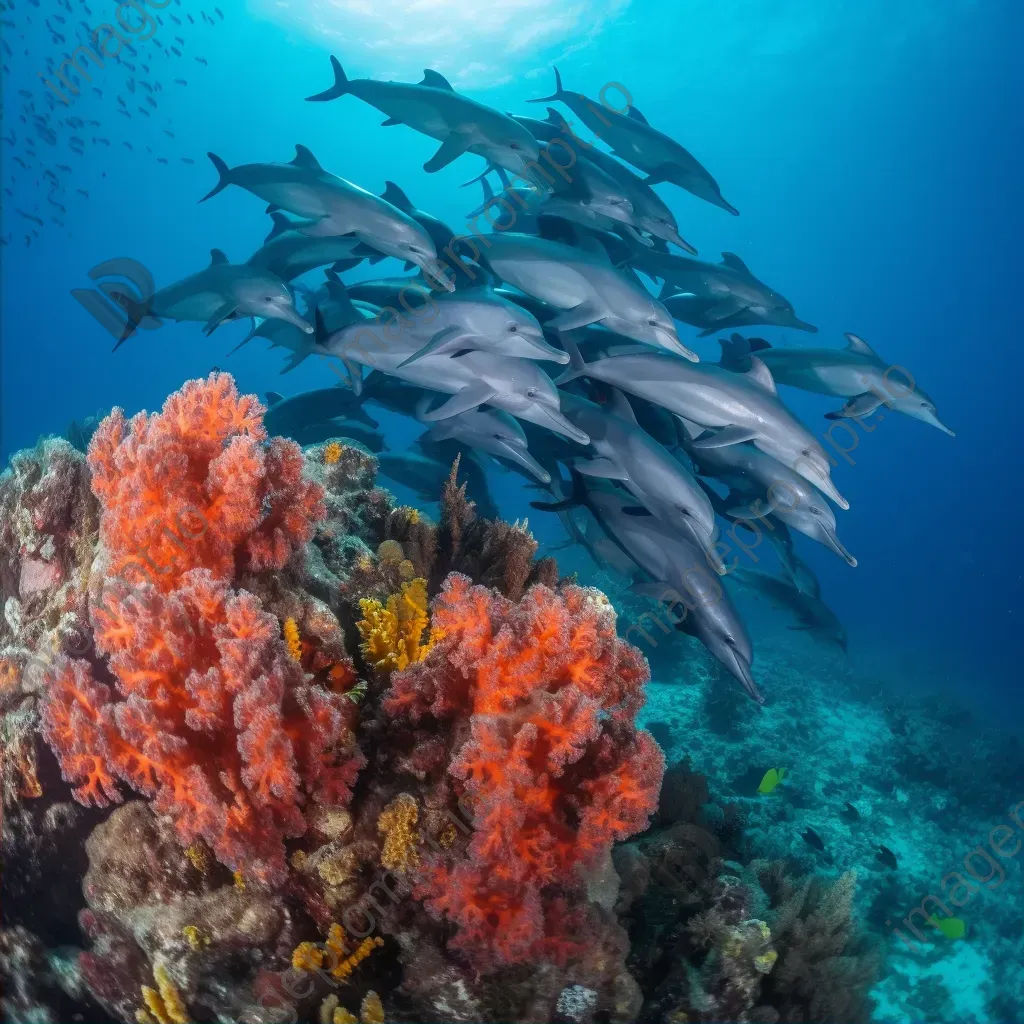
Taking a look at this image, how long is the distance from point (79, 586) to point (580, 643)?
8.38 feet

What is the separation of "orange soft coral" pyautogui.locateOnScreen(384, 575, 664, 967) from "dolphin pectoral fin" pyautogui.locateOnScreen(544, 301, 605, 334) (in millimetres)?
2429

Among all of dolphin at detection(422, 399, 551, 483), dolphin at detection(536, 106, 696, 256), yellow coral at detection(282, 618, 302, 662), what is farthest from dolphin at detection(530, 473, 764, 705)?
dolphin at detection(536, 106, 696, 256)

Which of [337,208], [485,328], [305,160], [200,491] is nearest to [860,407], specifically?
[485,328]

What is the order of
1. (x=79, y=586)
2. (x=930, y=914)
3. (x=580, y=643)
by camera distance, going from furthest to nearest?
(x=930, y=914)
(x=79, y=586)
(x=580, y=643)

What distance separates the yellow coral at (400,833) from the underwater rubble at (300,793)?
11 millimetres

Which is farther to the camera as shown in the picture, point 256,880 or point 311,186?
point 311,186

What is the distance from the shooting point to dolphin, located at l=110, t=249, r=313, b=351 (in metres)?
5.00

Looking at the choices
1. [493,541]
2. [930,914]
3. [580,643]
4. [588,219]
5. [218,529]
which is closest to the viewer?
[580,643]

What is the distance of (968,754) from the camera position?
1664cm

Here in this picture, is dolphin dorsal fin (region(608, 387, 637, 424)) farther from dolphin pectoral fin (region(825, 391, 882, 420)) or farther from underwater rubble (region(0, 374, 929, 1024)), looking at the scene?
underwater rubble (region(0, 374, 929, 1024))

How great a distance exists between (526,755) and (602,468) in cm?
248

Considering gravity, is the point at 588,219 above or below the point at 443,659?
above

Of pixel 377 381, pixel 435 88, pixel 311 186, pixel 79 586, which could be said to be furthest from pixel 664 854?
pixel 435 88

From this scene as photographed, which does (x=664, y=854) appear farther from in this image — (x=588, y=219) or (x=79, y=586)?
(x=588, y=219)
